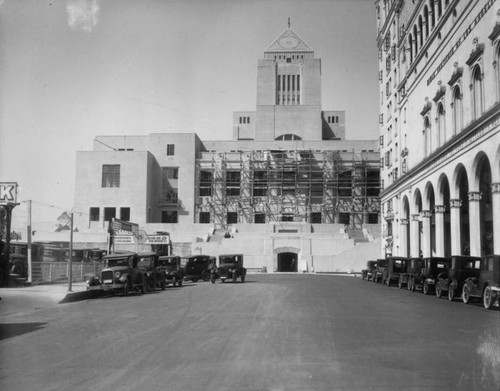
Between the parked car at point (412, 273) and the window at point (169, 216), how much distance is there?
46340mm

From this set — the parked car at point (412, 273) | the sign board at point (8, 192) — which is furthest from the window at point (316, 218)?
the sign board at point (8, 192)

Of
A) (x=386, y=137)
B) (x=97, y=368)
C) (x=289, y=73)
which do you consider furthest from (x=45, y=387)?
(x=289, y=73)

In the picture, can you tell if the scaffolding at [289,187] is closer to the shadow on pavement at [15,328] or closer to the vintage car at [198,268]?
the vintage car at [198,268]

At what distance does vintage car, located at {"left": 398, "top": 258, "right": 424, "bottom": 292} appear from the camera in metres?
27.8

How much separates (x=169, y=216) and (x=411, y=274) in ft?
160

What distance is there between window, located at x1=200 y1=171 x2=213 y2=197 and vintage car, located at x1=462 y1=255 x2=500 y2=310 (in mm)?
54444

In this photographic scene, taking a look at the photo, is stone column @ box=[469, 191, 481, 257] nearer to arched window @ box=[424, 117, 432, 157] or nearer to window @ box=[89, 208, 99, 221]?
arched window @ box=[424, 117, 432, 157]

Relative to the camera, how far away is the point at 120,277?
23.9 metres

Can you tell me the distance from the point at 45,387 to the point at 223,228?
62513 mm

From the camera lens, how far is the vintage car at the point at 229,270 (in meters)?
35.9

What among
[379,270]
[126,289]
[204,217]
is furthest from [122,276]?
[204,217]

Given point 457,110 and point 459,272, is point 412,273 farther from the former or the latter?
point 457,110

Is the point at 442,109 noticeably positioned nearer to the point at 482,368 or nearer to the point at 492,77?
the point at 492,77

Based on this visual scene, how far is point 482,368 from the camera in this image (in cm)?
797
